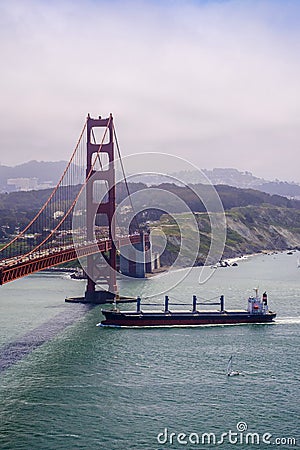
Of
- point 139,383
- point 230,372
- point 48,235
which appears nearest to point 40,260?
point 139,383

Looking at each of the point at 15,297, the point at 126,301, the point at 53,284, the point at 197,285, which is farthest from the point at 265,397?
the point at 53,284

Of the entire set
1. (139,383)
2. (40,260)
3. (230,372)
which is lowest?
(139,383)

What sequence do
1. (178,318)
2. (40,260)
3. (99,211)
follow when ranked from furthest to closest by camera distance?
(99,211) → (178,318) → (40,260)

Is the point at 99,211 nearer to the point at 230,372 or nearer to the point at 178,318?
the point at 178,318

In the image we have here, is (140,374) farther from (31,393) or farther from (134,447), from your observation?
(134,447)

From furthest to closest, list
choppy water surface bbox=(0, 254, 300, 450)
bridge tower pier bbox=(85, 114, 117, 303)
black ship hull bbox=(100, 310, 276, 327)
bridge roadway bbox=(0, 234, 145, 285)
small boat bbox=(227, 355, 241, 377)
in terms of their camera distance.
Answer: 1. bridge tower pier bbox=(85, 114, 117, 303)
2. black ship hull bbox=(100, 310, 276, 327)
3. bridge roadway bbox=(0, 234, 145, 285)
4. small boat bbox=(227, 355, 241, 377)
5. choppy water surface bbox=(0, 254, 300, 450)

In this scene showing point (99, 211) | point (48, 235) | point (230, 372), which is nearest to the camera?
point (230, 372)

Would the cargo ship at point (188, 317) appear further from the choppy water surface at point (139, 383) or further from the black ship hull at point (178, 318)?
the choppy water surface at point (139, 383)

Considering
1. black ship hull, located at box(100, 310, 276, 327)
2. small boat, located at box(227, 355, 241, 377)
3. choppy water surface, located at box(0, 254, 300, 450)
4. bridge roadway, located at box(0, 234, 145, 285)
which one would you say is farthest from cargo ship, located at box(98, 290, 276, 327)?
small boat, located at box(227, 355, 241, 377)

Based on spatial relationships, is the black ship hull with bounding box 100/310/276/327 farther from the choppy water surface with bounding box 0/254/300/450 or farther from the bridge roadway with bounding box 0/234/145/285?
the bridge roadway with bounding box 0/234/145/285
